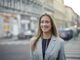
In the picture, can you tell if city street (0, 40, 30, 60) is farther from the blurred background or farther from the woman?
the woman

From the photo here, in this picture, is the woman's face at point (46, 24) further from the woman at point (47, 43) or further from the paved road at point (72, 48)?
the paved road at point (72, 48)

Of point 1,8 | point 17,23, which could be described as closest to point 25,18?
point 17,23

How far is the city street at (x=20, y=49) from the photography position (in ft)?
11.8

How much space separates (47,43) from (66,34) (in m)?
1.77

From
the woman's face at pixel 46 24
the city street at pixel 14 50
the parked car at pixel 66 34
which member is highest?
the woman's face at pixel 46 24

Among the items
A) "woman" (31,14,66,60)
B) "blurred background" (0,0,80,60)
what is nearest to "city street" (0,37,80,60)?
"blurred background" (0,0,80,60)

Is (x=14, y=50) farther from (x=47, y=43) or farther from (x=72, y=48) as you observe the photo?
(x=47, y=43)

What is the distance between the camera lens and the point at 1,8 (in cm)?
346

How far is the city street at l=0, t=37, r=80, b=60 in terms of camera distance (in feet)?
11.8

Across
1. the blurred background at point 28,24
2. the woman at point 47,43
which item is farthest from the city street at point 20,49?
the woman at point 47,43

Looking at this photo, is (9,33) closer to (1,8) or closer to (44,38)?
(1,8)

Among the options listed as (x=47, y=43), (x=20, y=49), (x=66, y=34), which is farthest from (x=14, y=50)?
(x=47, y=43)

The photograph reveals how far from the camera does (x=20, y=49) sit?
3664 mm

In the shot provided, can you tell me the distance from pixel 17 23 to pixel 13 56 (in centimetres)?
57
